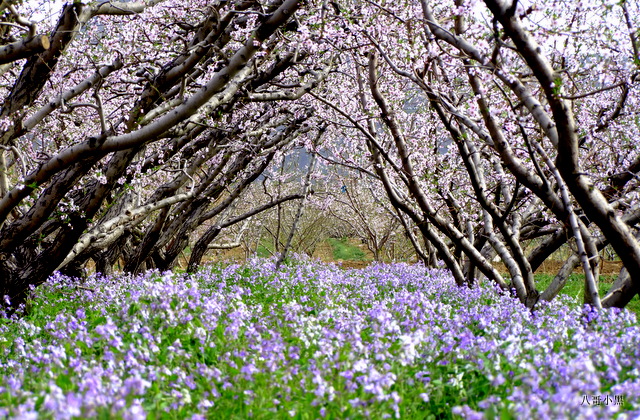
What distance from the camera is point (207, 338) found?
4.46 m

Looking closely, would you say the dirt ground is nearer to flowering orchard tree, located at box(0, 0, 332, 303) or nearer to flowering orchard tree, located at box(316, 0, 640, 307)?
flowering orchard tree, located at box(0, 0, 332, 303)

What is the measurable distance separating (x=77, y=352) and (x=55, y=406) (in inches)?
74.2

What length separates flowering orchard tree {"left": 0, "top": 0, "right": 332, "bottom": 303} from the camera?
5809 millimetres

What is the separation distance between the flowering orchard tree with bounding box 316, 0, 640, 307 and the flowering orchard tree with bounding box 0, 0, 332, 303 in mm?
1140

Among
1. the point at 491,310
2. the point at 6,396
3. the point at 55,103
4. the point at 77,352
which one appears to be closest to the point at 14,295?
the point at 55,103

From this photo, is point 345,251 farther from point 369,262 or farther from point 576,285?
point 576,285

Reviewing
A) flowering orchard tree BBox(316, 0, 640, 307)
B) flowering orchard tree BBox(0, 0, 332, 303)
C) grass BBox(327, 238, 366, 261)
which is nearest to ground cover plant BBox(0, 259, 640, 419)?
flowering orchard tree BBox(316, 0, 640, 307)

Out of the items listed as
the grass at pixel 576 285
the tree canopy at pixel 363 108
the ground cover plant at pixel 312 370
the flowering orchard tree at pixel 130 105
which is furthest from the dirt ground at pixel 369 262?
the ground cover plant at pixel 312 370

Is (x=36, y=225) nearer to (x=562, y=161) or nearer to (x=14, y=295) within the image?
(x=14, y=295)

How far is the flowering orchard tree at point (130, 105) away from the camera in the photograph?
19.1ft

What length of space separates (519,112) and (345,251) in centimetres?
3600

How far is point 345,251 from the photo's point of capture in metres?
43.1

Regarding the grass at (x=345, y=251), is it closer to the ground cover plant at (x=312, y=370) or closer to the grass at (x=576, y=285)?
the grass at (x=576, y=285)

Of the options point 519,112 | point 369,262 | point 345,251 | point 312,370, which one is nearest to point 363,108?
point 519,112
